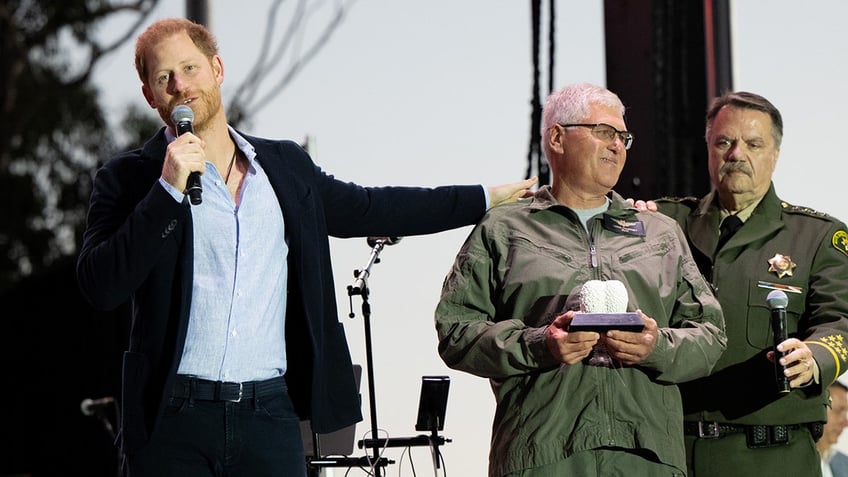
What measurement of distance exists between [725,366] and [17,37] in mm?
11179

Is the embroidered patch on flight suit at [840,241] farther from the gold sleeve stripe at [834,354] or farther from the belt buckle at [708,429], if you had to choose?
the belt buckle at [708,429]

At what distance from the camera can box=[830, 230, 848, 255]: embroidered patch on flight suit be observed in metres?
3.08

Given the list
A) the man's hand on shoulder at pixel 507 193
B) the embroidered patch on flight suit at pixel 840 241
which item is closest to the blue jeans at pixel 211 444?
the man's hand on shoulder at pixel 507 193

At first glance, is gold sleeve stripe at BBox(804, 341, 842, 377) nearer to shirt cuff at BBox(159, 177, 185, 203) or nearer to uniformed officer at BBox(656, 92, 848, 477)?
uniformed officer at BBox(656, 92, 848, 477)

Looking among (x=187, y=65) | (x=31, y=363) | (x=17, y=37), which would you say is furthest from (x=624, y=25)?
(x=17, y=37)

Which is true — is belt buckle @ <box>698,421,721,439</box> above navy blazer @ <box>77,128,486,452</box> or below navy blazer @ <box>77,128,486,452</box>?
below

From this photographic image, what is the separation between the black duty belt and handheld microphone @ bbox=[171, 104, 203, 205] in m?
1.36

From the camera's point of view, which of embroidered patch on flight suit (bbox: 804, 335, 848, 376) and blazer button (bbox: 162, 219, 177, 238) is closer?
blazer button (bbox: 162, 219, 177, 238)

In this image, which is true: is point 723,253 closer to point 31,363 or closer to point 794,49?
point 794,49

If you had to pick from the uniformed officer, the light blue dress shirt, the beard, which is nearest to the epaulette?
the uniformed officer

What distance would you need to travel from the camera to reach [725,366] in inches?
118

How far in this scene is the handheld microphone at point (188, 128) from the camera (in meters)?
2.30

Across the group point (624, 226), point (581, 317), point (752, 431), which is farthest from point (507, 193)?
point (752, 431)

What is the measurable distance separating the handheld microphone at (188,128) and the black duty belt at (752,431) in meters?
1.36
